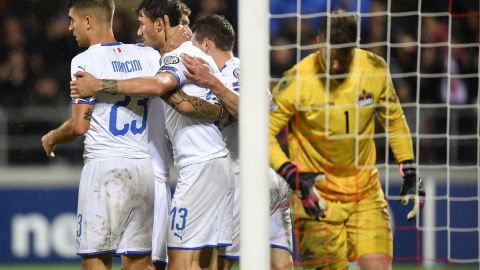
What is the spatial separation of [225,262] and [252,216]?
5.93ft

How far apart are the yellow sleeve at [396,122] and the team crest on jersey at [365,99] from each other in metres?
0.07

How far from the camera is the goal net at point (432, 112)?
9.28m

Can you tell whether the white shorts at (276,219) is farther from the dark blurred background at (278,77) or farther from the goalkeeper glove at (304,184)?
the dark blurred background at (278,77)

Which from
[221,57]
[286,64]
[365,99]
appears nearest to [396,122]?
[365,99]

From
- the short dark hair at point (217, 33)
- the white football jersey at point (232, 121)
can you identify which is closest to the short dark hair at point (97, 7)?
the short dark hair at point (217, 33)

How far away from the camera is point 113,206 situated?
223 inches

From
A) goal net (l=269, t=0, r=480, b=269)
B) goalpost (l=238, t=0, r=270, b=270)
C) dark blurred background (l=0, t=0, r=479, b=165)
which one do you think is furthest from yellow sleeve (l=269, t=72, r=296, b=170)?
dark blurred background (l=0, t=0, r=479, b=165)

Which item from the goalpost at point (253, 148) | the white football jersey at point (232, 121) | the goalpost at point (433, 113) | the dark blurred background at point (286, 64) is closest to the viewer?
the goalpost at point (253, 148)

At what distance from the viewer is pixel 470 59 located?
10.3m

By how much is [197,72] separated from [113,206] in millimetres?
828

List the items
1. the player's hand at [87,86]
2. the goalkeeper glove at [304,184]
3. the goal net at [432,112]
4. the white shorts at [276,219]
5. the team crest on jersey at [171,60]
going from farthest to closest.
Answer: the goal net at [432,112]
the white shorts at [276,219]
the goalkeeper glove at [304,184]
the team crest on jersey at [171,60]
the player's hand at [87,86]

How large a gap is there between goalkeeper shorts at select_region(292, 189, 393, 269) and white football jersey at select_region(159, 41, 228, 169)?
0.58 meters

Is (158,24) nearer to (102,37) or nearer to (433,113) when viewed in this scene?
(102,37)

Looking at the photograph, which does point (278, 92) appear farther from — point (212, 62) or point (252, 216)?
point (252, 216)
